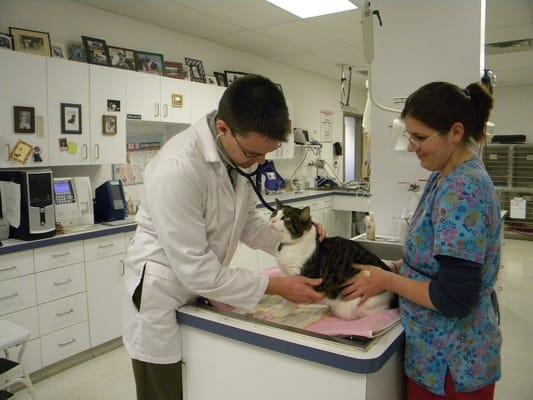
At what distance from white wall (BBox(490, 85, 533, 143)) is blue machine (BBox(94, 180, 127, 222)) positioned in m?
6.81

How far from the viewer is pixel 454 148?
3.41 ft

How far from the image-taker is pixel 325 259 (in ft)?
4.47

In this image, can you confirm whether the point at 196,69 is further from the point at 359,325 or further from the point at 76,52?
the point at 359,325

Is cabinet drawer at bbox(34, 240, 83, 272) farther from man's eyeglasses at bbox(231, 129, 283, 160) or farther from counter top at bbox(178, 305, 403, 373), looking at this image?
man's eyeglasses at bbox(231, 129, 283, 160)

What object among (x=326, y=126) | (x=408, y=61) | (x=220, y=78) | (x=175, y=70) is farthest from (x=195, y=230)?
(x=326, y=126)

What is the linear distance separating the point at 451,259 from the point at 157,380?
87 centimetres

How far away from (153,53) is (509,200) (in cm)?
607

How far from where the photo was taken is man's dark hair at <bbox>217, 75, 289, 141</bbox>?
3.48ft

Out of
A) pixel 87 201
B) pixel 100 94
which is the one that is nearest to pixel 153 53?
pixel 100 94

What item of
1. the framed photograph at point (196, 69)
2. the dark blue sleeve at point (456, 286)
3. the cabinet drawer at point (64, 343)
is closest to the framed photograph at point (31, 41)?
the framed photograph at point (196, 69)

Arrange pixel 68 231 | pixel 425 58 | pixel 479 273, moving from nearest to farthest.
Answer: pixel 479 273
pixel 425 58
pixel 68 231

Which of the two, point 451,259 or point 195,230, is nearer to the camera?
point 451,259

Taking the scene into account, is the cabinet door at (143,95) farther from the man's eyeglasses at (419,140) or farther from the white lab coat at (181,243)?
the man's eyeglasses at (419,140)

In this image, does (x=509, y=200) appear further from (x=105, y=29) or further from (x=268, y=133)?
(x=268, y=133)
